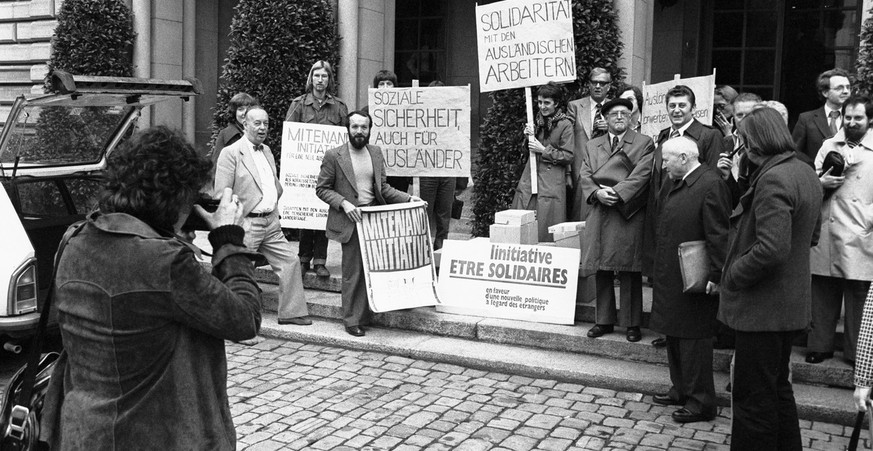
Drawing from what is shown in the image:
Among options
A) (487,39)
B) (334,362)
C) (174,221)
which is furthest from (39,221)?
(174,221)

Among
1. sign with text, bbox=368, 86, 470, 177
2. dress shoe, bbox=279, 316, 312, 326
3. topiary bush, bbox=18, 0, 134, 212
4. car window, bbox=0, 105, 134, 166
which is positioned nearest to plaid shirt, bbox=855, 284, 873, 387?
sign with text, bbox=368, 86, 470, 177

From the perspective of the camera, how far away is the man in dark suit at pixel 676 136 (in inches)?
269

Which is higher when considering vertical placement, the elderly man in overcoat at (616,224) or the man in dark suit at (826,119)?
the man in dark suit at (826,119)

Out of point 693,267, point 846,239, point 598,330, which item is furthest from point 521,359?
point 846,239

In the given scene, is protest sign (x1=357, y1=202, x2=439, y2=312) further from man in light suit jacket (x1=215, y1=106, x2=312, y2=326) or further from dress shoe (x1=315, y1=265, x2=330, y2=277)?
dress shoe (x1=315, y1=265, x2=330, y2=277)

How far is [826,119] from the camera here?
708cm

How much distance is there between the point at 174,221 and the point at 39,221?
16.2 ft

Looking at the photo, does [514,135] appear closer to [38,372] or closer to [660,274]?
[660,274]

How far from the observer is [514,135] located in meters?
9.42

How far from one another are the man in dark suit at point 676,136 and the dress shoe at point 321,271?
3.47 metres

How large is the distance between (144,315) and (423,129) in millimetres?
6370

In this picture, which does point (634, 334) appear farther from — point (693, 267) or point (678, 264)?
point (693, 267)

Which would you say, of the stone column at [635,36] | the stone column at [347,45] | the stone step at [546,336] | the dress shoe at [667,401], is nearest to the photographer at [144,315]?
the dress shoe at [667,401]

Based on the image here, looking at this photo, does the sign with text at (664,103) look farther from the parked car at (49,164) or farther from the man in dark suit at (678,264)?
the parked car at (49,164)
